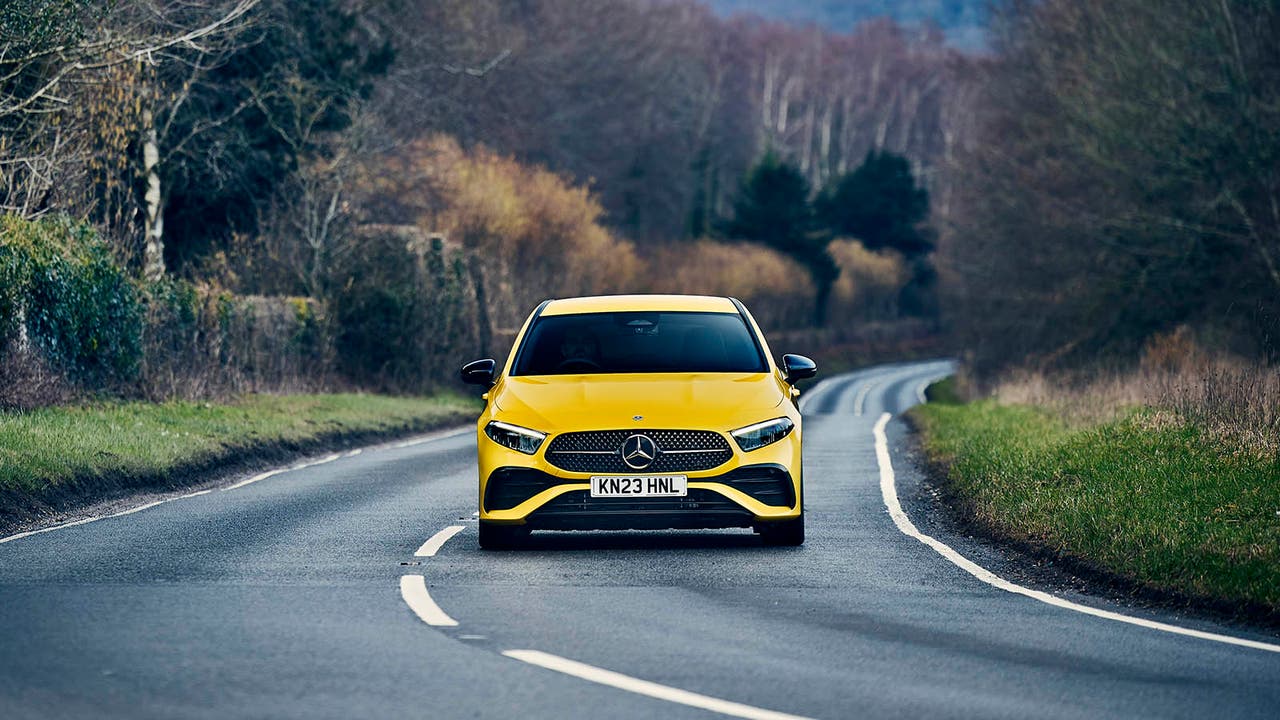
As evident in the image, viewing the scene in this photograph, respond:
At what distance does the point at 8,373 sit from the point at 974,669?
56.4 feet

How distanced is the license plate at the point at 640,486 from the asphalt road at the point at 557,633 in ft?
1.55

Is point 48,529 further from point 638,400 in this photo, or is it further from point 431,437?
point 431,437

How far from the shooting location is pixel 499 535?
1266 centimetres

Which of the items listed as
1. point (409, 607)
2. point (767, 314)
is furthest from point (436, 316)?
point (767, 314)

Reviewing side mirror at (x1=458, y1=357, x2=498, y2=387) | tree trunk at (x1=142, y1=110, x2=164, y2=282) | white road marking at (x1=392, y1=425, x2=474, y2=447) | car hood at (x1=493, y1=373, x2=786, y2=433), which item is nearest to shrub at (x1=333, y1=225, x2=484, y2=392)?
tree trunk at (x1=142, y1=110, x2=164, y2=282)

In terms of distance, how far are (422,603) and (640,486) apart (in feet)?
8.38

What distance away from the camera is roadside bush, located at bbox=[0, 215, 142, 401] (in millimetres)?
23031

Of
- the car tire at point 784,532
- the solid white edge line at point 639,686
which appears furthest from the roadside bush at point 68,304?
the solid white edge line at point 639,686

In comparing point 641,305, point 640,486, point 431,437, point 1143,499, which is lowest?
point 431,437

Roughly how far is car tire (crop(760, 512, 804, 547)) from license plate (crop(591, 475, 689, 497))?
83 cm

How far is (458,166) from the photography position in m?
54.2

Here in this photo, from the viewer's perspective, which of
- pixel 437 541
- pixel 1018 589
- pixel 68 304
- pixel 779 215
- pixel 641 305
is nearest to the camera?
pixel 1018 589

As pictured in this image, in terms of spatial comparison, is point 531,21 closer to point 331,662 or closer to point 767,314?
point 767,314

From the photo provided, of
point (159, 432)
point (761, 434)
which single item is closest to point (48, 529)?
point (761, 434)
